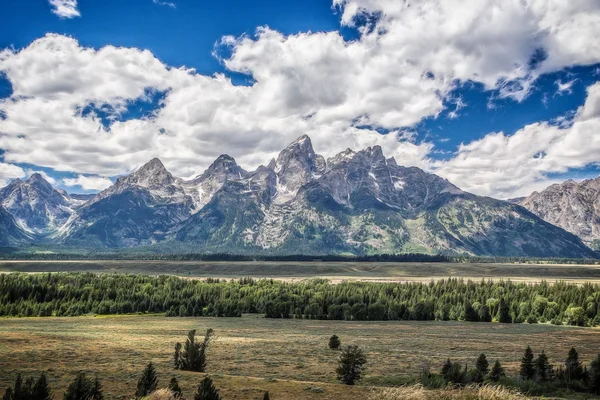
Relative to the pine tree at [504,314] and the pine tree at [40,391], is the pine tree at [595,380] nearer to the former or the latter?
the pine tree at [40,391]

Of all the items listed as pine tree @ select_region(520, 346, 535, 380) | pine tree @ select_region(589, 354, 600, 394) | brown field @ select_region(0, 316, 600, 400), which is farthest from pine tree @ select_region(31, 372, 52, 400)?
pine tree @ select_region(589, 354, 600, 394)

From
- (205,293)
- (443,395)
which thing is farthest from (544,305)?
(443,395)

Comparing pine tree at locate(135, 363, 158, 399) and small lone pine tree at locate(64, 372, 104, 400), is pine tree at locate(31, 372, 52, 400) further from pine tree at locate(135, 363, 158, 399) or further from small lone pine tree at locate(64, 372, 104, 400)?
pine tree at locate(135, 363, 158, 399)

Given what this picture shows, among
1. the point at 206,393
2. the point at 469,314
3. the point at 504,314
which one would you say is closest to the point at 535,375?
the point at 206,393

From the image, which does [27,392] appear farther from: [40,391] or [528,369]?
[528,369]

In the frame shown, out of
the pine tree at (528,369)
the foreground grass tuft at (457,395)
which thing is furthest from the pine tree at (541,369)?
the foreground grass tuft at (457,395)

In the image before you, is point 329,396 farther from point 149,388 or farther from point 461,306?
point 461,306
